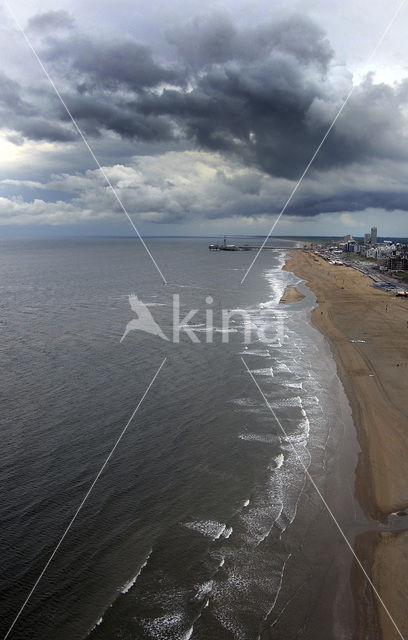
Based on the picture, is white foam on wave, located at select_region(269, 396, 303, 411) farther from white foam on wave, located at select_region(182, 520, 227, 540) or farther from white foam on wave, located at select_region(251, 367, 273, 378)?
white foam on wave, located at select_region(182, 520, 227, 540)

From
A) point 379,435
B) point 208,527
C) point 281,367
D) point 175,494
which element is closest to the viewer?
point 208,527

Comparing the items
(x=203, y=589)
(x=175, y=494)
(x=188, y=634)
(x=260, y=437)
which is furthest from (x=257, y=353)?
(x=188, y=634)

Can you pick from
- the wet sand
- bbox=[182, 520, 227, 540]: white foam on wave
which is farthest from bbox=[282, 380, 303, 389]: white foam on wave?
the wet sand

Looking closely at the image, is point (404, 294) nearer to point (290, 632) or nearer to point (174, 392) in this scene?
→ point (174, 392)

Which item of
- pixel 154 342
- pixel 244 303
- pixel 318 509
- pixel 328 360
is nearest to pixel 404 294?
pixel 244 303

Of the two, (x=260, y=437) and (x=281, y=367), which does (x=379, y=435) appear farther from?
(x=281, y=367)

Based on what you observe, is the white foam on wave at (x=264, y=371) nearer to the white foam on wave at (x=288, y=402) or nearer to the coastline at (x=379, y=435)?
the white foam on wave at (x=288, y=402)
